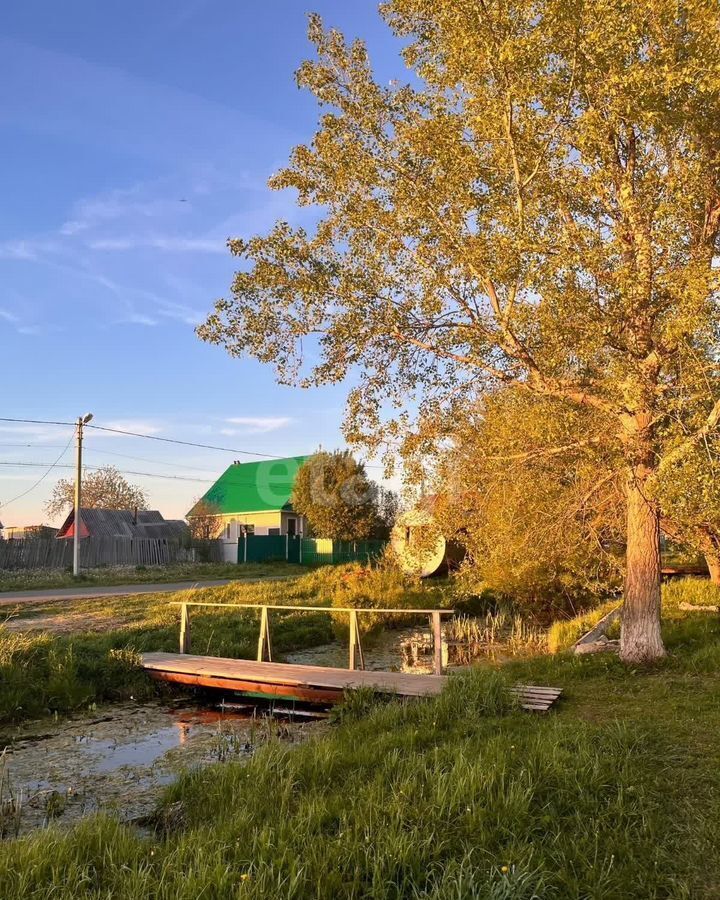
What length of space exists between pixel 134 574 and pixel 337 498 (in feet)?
37.6

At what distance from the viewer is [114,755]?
860 centimetres

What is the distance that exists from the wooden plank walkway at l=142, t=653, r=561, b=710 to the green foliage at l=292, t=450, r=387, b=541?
24.7 metres

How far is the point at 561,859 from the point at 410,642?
1241cm

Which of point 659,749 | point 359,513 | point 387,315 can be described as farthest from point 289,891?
point 359,513

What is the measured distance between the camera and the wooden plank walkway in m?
9.89

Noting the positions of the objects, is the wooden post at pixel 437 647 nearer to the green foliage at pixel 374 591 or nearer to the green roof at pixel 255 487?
the green foliage at pixel 374 591

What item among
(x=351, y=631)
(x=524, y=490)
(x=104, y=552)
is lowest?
(x=351, y=631)

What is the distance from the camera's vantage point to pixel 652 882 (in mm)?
4473

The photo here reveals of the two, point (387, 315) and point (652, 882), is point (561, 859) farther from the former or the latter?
point (387, 315)

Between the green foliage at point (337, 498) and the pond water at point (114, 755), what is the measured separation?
86.5 feet

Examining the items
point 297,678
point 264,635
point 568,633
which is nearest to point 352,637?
point 297,678

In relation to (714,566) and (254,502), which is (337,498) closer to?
(254,502)

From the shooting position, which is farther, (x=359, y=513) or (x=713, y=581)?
(x=359, y=513)

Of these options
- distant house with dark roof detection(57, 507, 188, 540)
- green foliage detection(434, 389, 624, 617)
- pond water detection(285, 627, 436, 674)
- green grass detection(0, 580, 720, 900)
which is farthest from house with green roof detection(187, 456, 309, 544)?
green grass detection(0, 580, 720, 900)
